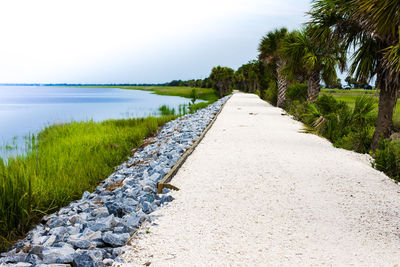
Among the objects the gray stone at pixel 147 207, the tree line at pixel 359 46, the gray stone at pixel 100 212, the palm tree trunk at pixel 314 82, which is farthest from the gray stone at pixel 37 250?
the palm tree trunk at pixel 314 82

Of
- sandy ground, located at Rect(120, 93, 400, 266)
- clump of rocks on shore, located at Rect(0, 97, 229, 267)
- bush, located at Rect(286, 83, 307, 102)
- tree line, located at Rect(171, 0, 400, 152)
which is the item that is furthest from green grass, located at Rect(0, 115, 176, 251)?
bush, located at Rect(286, 83, 307, 102)

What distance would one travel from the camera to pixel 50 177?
18.4 ft

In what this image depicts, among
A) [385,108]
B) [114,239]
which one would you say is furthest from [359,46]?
[114,239]

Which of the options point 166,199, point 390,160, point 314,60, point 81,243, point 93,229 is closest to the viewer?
point 81,243

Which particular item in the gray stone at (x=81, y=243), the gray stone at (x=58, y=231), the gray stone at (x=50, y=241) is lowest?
the gray stone at (x=58, y=231)

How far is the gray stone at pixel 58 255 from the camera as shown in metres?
2.68

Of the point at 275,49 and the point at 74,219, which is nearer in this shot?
the point at 74,219

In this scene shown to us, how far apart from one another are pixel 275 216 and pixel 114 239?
6.62ft

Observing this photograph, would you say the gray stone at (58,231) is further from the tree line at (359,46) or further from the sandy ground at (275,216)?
the tree line at (359,46)

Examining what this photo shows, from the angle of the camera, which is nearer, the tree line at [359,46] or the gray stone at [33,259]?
the gray stone at [33,259]

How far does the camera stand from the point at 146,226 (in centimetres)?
356

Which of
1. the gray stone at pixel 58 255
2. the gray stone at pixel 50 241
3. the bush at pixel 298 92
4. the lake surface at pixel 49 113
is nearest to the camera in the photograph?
Result: the gray stone at pixel 58 255

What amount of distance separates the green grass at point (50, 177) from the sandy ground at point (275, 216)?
5.78ft

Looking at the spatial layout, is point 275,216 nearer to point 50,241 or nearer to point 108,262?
point 108,262
